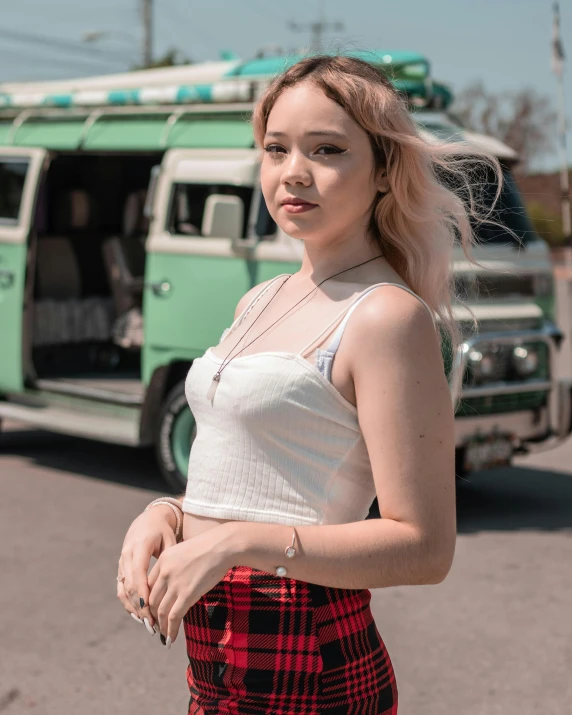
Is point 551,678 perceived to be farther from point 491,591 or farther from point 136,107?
point 136,107

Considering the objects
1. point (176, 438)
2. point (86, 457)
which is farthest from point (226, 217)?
point (86, 457)

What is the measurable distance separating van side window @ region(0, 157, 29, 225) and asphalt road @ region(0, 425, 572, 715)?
2.19m

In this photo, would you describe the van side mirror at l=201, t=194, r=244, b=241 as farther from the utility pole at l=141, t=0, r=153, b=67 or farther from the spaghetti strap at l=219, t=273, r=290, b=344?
the utility pole at l=141, t=0, r=153, b=67

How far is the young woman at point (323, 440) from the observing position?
154 cm

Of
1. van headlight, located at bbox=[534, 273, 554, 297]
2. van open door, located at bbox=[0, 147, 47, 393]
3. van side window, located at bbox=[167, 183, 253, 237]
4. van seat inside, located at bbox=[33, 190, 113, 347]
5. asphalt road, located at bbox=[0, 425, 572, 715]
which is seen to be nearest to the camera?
asphalt road, located at bbox=[0, 425, 572, 715]

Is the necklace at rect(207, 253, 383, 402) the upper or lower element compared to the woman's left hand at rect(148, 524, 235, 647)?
upper

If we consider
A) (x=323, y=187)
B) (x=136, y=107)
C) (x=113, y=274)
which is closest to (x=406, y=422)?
(x=323, y=187)

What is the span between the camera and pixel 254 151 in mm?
6902

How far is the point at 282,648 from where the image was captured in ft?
5.39

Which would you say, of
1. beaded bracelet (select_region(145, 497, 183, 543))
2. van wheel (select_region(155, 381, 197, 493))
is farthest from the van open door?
beaded bracelet (select_region(145, 497, 183, 543))

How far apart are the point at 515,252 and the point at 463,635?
348 centimetres

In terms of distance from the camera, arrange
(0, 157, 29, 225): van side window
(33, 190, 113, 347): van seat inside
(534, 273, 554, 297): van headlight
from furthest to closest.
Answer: (33, 190, 113, 347): van seat inside → (0, 157, 29, 225): van side window → (534, 273, 554, 297): van headlight

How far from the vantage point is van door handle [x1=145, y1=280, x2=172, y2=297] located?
728cm

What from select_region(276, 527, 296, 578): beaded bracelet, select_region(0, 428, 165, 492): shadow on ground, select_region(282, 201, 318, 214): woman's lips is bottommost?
select_region(0, 428, 165, 492): shadow on ground
